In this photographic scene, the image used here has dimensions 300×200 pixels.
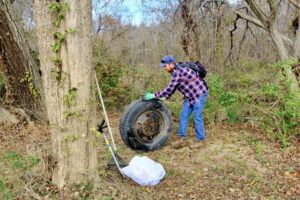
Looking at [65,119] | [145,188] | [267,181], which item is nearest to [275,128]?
[267,181]

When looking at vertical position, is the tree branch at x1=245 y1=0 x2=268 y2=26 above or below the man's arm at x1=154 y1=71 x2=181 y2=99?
above

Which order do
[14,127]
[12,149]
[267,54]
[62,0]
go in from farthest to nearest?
1. [267,54]
2. [14,127]
3. [12,149]
4. [62,0]

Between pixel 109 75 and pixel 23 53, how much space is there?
10.3 ft

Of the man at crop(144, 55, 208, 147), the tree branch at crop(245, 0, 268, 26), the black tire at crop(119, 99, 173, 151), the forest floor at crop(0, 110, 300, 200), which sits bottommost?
the forest floor at crop(0, 110, 300, 200)

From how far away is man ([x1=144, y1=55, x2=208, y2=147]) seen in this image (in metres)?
6.50

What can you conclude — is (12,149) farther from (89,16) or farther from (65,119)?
(89,16)

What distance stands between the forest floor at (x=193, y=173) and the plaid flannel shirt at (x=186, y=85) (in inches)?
37.9

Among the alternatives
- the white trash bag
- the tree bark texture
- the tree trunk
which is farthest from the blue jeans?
the tree bark texture

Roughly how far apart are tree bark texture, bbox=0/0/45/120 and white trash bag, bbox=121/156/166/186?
15.3 feet

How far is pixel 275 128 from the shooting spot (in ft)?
23.9

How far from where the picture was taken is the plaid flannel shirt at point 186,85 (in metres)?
6.49

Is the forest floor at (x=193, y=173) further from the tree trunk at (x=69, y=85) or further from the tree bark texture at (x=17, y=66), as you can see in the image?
the tree bark texture at (x=17, y=66)

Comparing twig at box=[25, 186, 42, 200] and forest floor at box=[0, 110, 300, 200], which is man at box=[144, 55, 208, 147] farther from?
twig at box=[25, 186, 42, 200]

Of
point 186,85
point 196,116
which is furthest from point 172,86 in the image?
point 196,116
